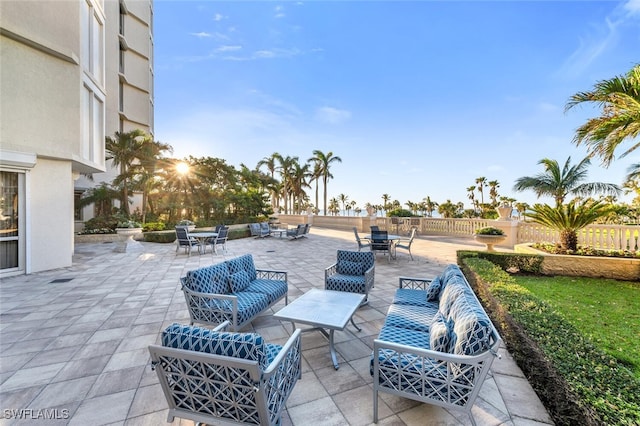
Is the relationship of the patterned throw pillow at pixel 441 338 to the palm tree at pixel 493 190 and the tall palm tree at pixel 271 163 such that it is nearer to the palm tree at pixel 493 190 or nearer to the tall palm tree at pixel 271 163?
Result: the tall palm tree at pixel 271 163

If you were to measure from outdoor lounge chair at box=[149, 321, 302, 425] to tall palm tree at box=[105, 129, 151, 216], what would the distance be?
1689cm

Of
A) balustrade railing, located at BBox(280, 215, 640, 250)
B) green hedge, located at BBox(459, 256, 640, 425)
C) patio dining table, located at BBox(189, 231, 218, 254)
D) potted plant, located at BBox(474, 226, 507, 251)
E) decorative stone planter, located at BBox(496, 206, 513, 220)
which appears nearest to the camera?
green hedge, located at BBox(459, 256, 640, 425)

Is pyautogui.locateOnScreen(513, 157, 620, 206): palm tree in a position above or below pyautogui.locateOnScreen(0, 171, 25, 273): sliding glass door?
above

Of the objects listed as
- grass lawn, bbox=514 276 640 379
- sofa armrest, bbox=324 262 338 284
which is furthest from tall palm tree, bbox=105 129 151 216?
grass lawn, bbox=514 276 640 379

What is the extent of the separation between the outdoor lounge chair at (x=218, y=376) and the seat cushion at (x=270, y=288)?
2.15 m

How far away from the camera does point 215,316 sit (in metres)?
3.27

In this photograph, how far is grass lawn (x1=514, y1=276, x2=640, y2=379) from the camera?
10.00 feet

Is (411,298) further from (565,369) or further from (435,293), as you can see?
(565,369)

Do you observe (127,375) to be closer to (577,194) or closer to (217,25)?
(217,25)

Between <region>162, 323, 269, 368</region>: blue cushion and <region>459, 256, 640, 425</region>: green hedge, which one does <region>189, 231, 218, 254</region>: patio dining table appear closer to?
<region>162, 323, 269, 368</region>: blue cushion

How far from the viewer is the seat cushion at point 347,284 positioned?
4.31 metres

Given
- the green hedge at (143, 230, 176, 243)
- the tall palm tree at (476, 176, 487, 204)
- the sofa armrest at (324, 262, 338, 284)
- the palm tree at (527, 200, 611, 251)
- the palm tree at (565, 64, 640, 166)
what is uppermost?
the tall palm tree at (476, 176, 487, 204)

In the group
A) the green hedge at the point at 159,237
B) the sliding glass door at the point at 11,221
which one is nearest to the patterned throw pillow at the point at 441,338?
the sliding glass door at the point at 11,221

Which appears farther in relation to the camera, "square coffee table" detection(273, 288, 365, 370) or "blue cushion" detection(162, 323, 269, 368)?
"square coffee table" detection(273, 288, 365, 370)
